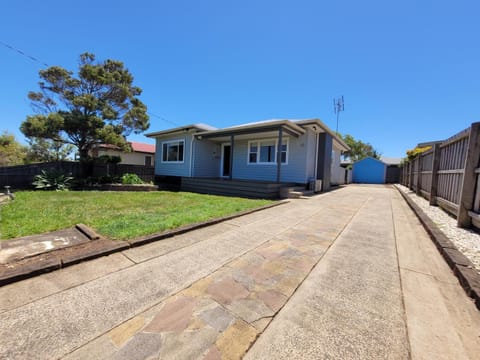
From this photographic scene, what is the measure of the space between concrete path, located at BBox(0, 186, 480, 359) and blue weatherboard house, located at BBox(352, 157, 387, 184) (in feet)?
86.9

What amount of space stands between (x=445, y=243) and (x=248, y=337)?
136 inches

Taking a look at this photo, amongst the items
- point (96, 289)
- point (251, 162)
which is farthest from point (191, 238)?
point (251, 162)

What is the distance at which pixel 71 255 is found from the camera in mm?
2600

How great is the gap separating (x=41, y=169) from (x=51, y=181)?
1.34 m

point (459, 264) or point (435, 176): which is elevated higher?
point (435, 176)

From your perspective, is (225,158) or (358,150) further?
(358,150)

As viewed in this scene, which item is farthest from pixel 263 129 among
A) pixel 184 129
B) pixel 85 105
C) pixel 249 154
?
pixel 85 105

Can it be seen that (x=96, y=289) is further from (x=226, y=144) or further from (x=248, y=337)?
(x=226, y=144)

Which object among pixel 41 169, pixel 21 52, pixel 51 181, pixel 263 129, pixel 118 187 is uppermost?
pixel 21 52

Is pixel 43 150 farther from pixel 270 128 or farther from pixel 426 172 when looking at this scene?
pixel 426 172

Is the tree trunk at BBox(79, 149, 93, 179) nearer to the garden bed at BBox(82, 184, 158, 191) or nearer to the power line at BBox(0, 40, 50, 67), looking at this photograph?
the garden bed at BBox(82, 184, 158, 191)

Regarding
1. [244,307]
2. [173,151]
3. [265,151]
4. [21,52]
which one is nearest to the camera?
[244,307]

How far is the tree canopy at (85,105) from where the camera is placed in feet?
32.8

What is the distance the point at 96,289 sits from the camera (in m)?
1.99
